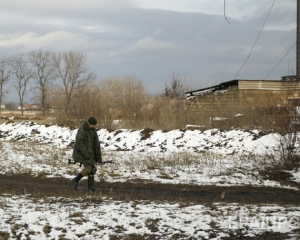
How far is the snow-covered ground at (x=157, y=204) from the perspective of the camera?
6.57m

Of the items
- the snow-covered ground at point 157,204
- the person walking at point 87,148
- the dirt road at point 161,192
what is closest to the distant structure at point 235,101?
the snow-covered ground at point 157,204

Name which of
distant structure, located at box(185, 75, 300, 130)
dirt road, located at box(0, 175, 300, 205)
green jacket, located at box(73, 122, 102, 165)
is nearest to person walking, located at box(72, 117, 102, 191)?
green jacket, located at box(73, 122, 102, 165)

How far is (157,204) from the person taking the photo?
8.20 metres

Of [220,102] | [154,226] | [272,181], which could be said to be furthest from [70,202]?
[220,102]

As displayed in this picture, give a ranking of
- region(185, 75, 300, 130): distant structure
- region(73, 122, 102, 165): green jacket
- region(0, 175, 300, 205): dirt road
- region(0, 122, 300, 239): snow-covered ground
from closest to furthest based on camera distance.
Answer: region(0, 122, 300, 239): snow-covered ground, region(0, 175, 300, 205): dirt road, region(73, 122, 102, 165): green jacket, region(185, 75, 300, 130): distant structure

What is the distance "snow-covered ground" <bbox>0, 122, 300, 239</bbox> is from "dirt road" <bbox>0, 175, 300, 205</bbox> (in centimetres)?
64

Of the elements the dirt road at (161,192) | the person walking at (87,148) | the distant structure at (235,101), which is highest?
the distant structure at (235,101)

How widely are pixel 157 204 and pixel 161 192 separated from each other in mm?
1788

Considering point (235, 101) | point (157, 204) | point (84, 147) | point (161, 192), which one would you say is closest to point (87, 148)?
point (84, 147)

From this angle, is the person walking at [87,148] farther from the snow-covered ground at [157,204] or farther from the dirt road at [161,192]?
the snow-covered ground at [157,204]

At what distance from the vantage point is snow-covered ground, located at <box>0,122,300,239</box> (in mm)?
6574

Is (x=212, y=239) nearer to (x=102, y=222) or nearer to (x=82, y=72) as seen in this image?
(x=102, y=222)

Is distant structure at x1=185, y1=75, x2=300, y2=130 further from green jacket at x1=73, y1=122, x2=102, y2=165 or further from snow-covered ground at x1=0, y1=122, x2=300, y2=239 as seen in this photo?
green jacket at x1=73, y1=122, x2=102, y2=165

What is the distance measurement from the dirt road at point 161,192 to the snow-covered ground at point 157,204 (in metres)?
0.64
